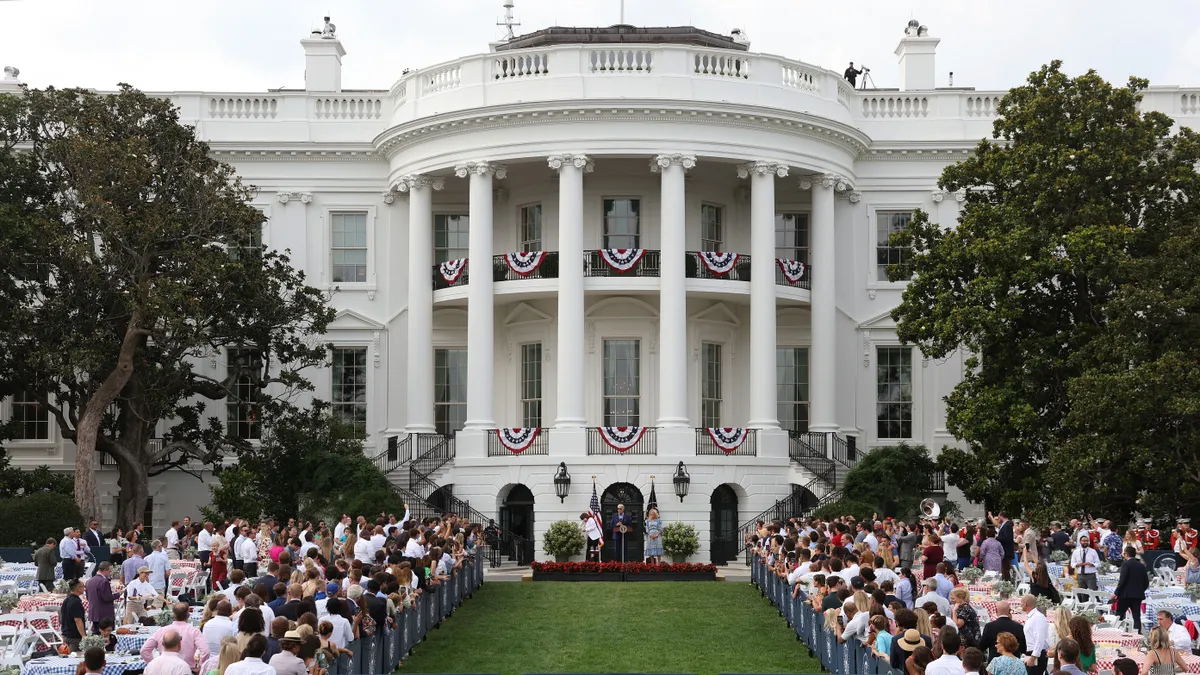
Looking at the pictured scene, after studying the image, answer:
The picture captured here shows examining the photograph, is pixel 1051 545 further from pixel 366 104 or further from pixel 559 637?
pixel 366 104

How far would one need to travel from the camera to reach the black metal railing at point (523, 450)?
124ft

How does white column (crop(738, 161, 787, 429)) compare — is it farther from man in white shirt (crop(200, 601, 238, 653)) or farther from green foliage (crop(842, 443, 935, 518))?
man in white shirt (crop(200, 601, 238, 653))

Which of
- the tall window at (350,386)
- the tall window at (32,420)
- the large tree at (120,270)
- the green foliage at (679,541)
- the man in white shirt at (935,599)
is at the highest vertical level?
the large tree at (120,270)

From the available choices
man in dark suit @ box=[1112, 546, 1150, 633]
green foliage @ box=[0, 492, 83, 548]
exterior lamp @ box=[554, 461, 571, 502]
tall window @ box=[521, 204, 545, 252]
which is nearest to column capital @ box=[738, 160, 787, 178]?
tall window @ box=[521, 204, 545, 252]

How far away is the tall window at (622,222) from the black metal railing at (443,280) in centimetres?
401

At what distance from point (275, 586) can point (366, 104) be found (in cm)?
2939

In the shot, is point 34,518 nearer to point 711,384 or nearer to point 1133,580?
point 711,384

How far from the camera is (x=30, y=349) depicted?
34594 mm

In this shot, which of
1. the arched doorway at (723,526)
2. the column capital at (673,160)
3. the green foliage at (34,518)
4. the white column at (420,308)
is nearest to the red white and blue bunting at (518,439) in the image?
the white column at (420,308)

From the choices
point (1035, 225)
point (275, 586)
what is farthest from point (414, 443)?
point (275, 586)

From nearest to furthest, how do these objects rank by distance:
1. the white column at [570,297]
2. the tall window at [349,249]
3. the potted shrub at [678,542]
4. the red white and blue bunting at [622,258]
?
the potted shrub at [678,542], the white column at [570,297], the red white and blue bunting at [622,258], the tall window at [349,249]

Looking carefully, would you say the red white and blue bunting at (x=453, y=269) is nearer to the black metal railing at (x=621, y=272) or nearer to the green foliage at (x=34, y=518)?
the black metal railing at (x=621, y=272)

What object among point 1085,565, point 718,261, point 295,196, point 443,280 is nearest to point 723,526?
point 718,261

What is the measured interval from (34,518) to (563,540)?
1207 centimetres
